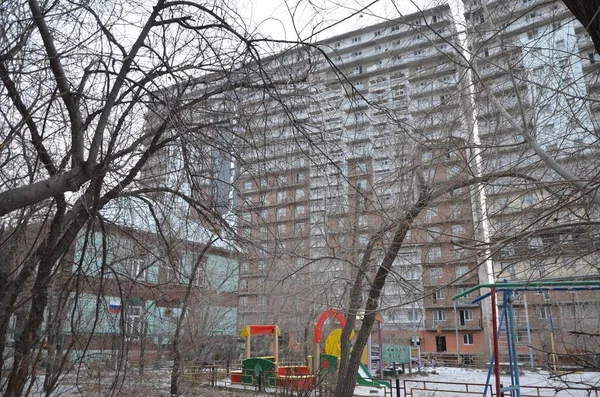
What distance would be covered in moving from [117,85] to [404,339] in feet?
111

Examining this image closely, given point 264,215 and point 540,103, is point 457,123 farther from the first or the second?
point 264,215

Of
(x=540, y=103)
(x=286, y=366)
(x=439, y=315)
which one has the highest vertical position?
(x=540, y=103)

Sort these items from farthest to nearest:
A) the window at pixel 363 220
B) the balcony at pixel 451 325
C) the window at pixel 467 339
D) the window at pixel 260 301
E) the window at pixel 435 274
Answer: the window at pixel 467 339 → the balcony at pixel 451 325 → the window at pixel 260 301 → the window at pixel 363 220 → the window at pixel 435 274

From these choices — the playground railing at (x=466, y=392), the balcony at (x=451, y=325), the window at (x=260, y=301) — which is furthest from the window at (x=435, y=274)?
the balcony at (x=451, y=325)

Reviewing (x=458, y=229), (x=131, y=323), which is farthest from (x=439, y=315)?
(x=131, y=323)

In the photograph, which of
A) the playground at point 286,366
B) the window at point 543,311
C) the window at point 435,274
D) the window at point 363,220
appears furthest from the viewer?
the window at point 543,311

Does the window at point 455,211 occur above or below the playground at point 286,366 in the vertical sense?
above

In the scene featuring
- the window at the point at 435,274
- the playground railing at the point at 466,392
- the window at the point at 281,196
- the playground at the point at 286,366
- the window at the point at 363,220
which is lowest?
the playground railing at the point at 466,392

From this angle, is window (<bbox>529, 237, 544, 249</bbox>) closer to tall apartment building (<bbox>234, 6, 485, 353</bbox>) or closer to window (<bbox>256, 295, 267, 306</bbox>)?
tall apartment building (<bbox>234, 6, 485, 353</bbox>)

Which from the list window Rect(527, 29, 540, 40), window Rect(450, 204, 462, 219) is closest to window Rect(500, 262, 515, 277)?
window Rect(450, 204, 462, 219)

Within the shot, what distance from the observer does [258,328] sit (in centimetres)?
1742

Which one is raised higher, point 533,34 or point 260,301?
point 533,34

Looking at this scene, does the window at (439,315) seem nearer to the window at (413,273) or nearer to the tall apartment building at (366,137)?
the window at (413,273)

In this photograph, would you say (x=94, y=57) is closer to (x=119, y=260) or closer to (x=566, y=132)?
(x=119, y=260)
